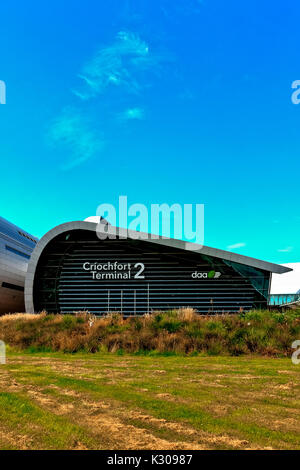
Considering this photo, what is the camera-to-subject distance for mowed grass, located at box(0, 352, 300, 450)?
3980mm

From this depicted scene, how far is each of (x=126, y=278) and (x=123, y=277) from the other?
27 centimetres

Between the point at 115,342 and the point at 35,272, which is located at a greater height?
the point at 35,272

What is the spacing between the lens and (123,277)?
28062 mm

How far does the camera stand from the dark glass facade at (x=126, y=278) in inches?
1064

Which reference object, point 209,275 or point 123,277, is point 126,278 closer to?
point 123,277

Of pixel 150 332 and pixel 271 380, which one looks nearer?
pixel 271 380

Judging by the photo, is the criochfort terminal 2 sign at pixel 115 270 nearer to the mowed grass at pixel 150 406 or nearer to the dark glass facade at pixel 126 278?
the dark glass facade at pixel 126 278

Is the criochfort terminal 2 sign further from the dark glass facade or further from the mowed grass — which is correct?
the mowed grass

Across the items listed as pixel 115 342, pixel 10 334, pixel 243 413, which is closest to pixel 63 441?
pixel 243 413

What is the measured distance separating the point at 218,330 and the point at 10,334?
957cm

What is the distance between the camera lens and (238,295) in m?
26.6

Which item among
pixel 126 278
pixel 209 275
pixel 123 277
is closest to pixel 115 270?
pixel 123 277

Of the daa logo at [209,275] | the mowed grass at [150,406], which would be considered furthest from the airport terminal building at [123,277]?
the mowed grass at [150,406]

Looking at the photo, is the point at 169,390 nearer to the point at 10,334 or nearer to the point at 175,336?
the point at 175,336
